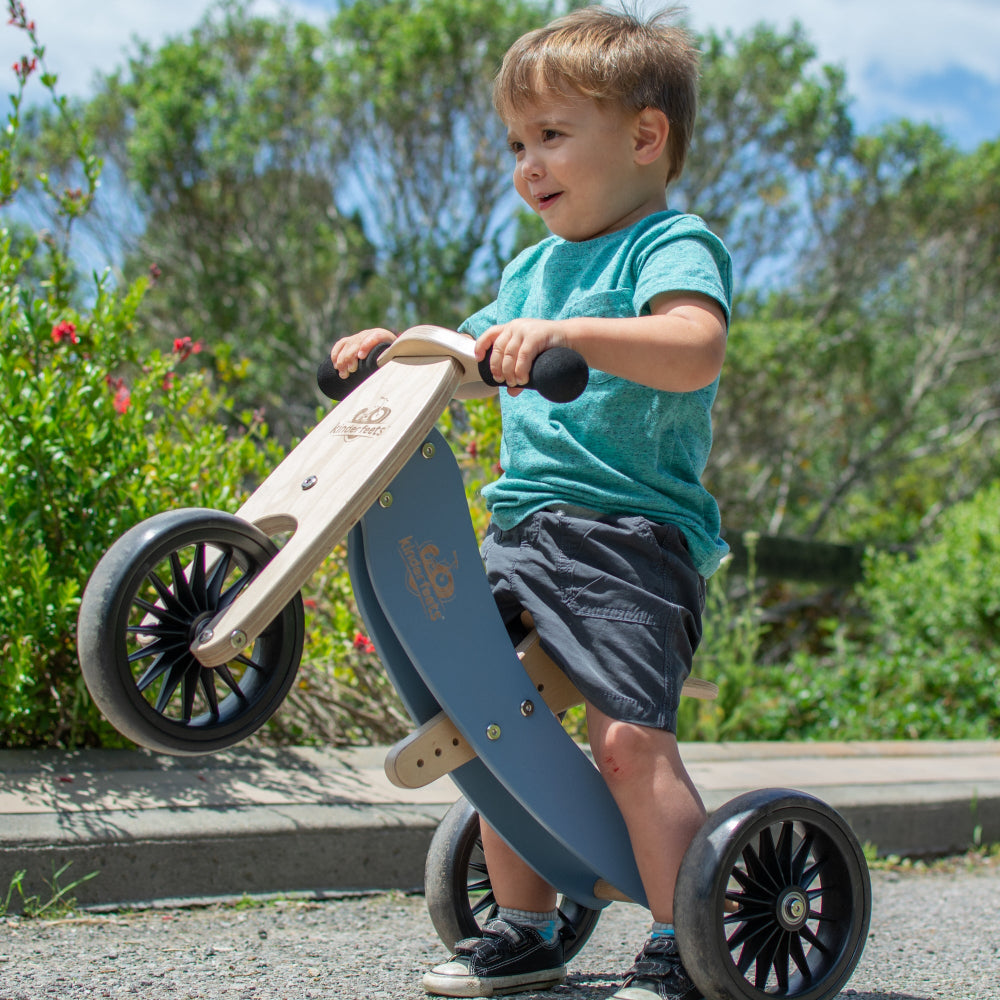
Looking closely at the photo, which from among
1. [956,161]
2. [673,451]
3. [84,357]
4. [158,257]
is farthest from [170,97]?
[673,451]

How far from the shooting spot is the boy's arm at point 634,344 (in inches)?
64.9

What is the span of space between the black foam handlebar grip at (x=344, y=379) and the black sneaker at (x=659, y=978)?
1.15 meters

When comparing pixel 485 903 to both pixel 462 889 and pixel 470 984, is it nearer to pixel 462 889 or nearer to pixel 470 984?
pixel 462 889

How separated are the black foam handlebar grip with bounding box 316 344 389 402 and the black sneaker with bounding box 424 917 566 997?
1062mm

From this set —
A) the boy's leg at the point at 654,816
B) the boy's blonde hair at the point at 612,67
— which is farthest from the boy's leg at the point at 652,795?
the boy's blonde hair at the point at 612,67

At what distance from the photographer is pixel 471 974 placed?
1935 millimetres

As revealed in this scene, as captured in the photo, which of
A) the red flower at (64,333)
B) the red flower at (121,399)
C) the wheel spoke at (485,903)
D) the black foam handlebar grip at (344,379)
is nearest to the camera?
the black foam handlebar grip at (344,379)

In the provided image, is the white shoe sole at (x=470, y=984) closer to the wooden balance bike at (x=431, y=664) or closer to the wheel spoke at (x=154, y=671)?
the wooden balance bike at (x=431, y=664)

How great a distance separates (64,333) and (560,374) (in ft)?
6.79

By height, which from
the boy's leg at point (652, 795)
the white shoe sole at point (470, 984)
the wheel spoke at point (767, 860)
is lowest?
the white shoe sole at point (470, 984)

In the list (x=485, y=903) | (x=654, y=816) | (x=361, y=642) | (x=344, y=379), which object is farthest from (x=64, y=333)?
(x=654, y=816)

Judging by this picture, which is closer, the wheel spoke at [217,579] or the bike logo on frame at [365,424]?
the wheel spoke at [217,579]

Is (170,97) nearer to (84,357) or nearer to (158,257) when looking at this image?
(158,257)

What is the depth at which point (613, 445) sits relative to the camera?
192cm
